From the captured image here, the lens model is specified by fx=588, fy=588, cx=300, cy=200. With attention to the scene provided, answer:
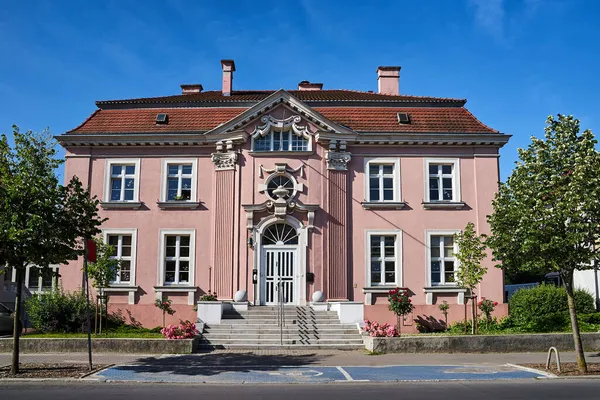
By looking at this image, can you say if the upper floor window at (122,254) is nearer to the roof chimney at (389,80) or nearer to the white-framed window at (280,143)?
the white-framed window at (280,143)

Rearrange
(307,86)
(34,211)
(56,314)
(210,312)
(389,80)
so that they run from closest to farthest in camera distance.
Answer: (34,211)
(56,314)
(210,312)
(389,80)
(307,86)

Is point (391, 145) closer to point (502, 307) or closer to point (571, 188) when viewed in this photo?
point (502, 307)

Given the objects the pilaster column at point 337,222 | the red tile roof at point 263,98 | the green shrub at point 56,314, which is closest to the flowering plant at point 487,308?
the pilaster column at point 337,222

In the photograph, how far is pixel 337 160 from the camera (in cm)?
2417

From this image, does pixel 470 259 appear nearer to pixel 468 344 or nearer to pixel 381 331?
pixel 468 344

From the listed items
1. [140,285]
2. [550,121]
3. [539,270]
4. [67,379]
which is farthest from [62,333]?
[550,121]

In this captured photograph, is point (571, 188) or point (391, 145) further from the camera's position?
point (391, 145)

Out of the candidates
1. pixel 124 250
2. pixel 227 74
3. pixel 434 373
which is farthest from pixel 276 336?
pixel 227 74

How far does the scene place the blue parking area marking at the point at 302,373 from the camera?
1326cm

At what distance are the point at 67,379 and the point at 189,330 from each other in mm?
5538

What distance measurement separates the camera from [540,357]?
55.3ft

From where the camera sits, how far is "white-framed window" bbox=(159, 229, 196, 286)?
23.8 metres

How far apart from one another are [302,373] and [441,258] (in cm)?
1146

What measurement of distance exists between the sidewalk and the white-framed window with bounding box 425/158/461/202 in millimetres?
8395
